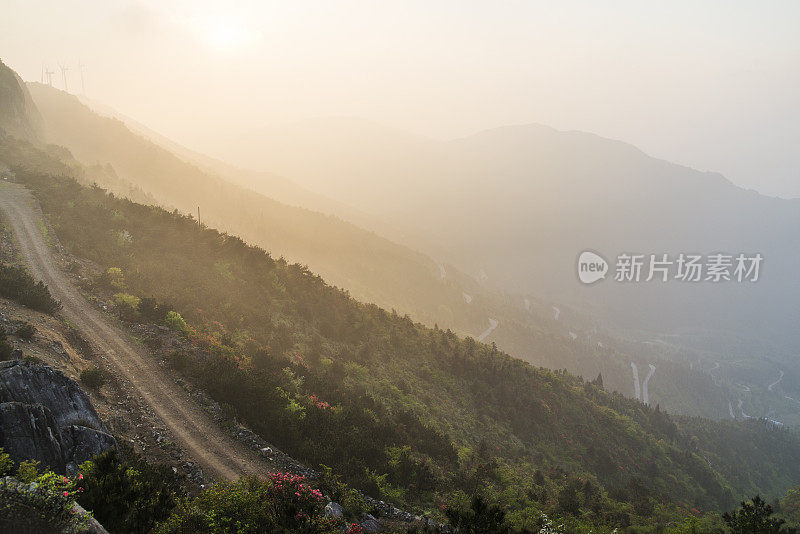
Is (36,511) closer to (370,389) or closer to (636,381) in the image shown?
(370,389)

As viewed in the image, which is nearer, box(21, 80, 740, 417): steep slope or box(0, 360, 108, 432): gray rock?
box(0, 360, 108, 432): gray rock

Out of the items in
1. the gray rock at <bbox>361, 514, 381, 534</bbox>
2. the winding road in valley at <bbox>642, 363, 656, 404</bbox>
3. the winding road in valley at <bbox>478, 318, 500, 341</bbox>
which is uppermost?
the gray rock at <bbox>361, 514, 381, 534</bbox>

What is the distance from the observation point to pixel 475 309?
118 m

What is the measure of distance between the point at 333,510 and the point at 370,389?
1397cm

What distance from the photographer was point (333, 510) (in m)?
10.5

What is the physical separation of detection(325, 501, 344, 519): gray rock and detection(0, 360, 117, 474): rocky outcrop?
5.69 m

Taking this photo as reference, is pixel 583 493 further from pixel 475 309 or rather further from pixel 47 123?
pixel 475 309

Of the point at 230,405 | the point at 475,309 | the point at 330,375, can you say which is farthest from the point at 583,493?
the point at 475,309

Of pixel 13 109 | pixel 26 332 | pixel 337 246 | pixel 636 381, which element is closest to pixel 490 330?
pixel 337 246

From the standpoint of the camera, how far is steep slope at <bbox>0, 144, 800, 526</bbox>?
635 inches

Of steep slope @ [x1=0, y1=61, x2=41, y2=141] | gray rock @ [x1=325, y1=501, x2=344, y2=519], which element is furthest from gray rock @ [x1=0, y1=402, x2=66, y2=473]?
steep slope @ [x1=0, y1=61, x2=41, y2=141]

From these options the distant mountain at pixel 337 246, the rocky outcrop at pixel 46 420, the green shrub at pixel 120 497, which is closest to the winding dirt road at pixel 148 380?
the rocky outcrop at pixel 46 420

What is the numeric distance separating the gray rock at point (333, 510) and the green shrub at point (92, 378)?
868 centimetres

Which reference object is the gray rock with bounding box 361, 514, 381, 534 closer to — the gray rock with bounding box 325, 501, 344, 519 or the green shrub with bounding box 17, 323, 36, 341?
the gray rock with bounding box 325, 501, 344, 519
